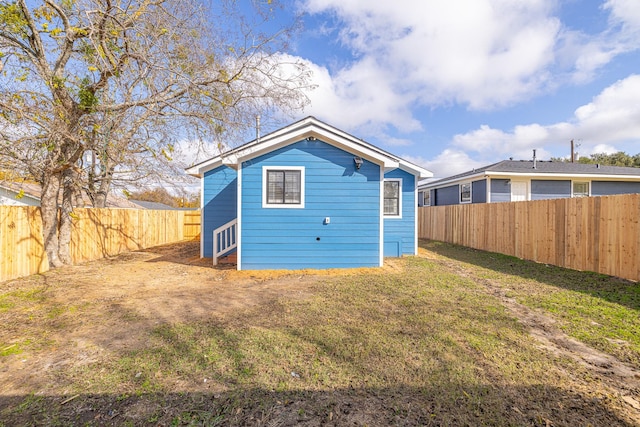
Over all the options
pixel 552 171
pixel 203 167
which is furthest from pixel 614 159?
pixel 203 167

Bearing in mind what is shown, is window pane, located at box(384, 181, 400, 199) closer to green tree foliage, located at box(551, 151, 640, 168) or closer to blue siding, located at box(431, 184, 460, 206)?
blue siding, located at box(431, 184, 460, 206)

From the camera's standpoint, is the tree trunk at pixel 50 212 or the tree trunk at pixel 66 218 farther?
the tree trunk at pixel 66 218

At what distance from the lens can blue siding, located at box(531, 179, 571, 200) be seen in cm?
1439

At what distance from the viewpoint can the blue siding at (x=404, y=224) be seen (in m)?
10.4

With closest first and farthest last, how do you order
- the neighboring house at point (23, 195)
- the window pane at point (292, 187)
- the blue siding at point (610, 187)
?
the neighboring house at point (23, 195) < the window pane at point (292, 187) < the blue siding at point (610, 187)

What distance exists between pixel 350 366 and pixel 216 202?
344 inches

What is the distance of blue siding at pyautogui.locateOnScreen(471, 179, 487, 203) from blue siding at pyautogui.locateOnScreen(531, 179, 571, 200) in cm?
270

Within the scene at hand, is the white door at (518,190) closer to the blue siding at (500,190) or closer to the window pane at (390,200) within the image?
the blue siding at (500,190)

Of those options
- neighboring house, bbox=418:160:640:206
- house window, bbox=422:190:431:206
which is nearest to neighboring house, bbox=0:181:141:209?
neighboring house, bbox=418:160:640:206

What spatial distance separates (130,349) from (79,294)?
346 centimetres

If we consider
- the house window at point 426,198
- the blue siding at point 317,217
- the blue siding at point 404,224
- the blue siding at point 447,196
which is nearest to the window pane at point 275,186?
the blue siding at point 317,217

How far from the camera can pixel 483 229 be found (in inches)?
446

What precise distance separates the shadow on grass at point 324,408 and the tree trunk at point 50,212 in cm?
692

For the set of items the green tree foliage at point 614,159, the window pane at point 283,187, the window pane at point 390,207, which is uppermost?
the green tree foliage at point 614,159
